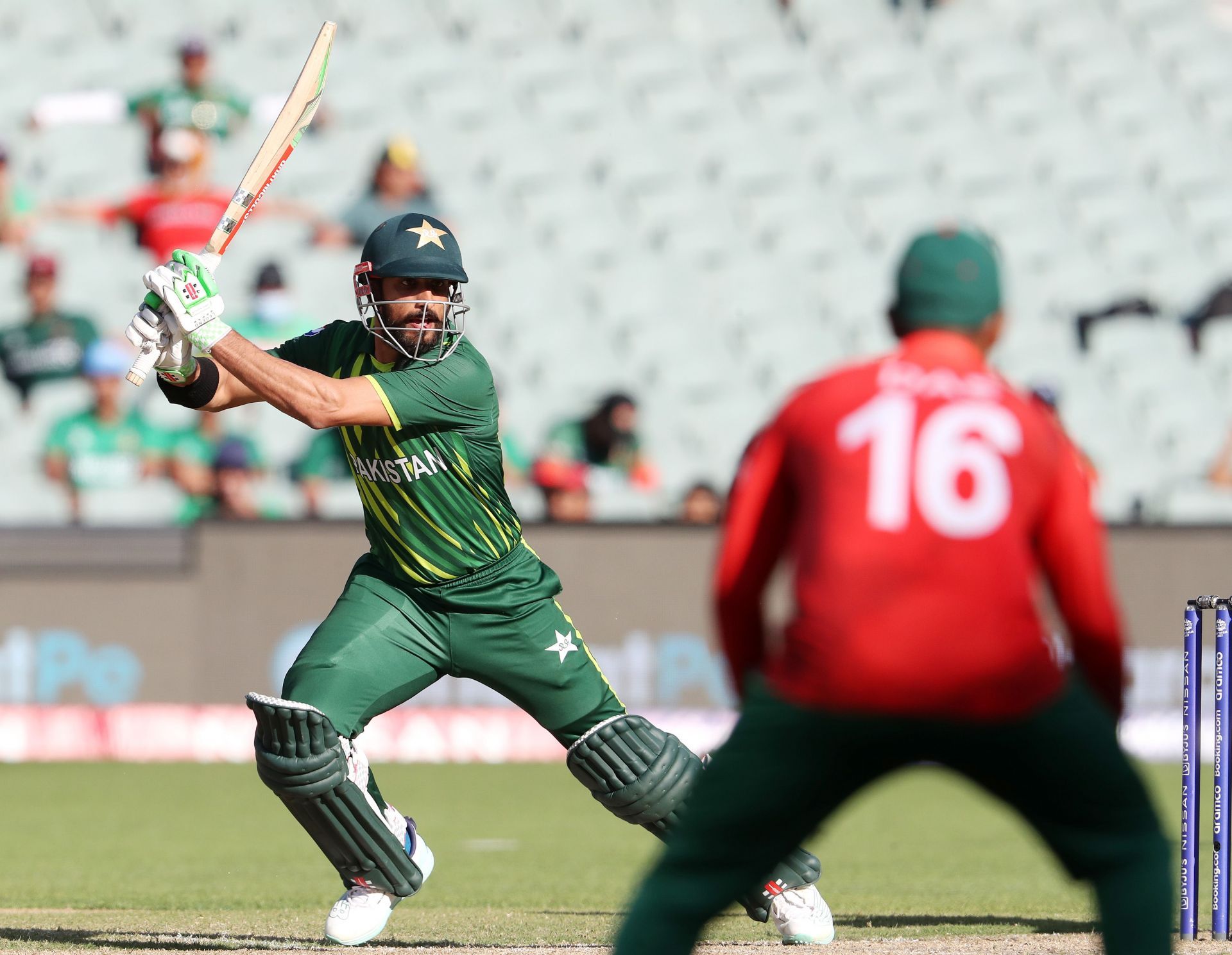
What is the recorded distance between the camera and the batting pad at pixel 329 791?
547 cm

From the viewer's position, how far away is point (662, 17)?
18.4m

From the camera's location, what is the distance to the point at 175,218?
14.0 m

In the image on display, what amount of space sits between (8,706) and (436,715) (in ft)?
8.48

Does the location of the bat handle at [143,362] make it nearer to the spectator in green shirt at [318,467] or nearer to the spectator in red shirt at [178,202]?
the spectator in green shirt at [318,467]

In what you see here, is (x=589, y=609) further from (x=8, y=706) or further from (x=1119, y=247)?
(x=1119, y=247)

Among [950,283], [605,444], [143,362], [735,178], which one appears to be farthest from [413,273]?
[735,178]

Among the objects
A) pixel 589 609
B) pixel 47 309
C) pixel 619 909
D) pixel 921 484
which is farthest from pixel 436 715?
pixel 921 484

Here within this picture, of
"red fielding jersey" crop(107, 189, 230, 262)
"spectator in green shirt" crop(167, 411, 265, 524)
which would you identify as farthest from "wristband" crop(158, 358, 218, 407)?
"red fielding jersey" crop(107, 189, 230, 262)

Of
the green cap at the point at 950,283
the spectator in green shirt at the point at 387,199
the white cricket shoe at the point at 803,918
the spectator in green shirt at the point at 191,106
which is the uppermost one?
the spectator in green shirt at the point at 191,106

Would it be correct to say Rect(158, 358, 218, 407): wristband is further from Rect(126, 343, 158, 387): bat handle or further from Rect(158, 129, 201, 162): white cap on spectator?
Rect(158, 129, 201, 162): white cap on spectator

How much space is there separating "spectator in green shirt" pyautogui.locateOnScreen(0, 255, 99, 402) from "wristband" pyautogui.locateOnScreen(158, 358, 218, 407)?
7996 millimetres

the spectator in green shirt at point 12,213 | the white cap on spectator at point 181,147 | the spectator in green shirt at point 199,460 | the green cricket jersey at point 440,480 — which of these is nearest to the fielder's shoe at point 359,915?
the green cricket jersey at point 440,480

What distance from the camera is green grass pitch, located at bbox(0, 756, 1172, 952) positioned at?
6230 millimetres

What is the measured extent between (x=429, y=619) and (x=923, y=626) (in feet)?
8.98
